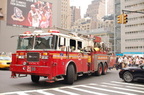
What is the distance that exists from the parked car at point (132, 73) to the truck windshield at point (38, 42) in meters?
5.45

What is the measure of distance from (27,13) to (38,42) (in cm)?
5010

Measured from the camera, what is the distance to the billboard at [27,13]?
56.3 meters

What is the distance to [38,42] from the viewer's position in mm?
10328

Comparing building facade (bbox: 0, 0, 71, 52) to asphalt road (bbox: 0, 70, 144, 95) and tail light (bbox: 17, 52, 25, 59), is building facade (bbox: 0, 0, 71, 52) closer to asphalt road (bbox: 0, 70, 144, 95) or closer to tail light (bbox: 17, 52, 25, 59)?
tail light (bbox: 17, 52, 25, 59)

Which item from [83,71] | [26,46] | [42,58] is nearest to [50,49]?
[42,58]

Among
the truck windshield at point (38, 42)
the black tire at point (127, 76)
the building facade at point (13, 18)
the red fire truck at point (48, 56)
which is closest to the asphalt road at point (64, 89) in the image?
the red fire truck at point (48, 56)

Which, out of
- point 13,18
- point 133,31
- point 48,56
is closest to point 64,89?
point 48,56

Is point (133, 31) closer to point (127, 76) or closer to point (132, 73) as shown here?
point (127, 76)

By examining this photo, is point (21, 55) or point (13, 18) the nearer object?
point (21, 55)

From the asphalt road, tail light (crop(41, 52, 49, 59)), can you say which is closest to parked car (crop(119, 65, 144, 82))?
the asphalt road

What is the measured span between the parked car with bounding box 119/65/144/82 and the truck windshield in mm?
5454

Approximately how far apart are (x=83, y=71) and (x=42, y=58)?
392cm

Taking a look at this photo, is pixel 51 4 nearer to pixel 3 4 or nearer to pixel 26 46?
pixel 3 4

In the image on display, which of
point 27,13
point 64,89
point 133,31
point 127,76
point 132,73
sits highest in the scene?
point 27,13
